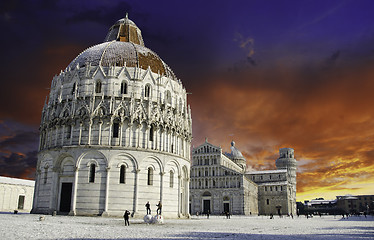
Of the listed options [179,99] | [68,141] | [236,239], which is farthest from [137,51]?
[236,239]

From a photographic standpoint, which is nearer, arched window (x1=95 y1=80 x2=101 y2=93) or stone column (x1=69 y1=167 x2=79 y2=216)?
stone column (x1=69 y1=167 x2=79 y2=216)

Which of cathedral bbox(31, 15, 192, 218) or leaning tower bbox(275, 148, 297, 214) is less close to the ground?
leaning tower bbox(275, 148, 297, 214)

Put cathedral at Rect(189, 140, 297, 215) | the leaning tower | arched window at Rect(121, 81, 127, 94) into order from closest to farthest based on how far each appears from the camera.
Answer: arched window at Rect(121, 81, 127, 94) < cathedral at Rect(189, 140, 297, 215) < the leaning tower

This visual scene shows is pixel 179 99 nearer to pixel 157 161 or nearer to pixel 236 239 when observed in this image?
pixel 157 161

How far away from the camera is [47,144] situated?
141 feet

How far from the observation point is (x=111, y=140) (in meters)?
39.9

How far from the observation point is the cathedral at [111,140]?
3891 centimetres

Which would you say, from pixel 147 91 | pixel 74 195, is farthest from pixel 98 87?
pixel 74 195

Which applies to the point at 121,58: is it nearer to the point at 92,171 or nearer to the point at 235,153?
the point at 92,171

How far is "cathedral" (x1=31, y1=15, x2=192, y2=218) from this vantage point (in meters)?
38.9

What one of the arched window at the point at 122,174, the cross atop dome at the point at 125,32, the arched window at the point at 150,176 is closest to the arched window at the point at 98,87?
the arched window at the point at 122,174

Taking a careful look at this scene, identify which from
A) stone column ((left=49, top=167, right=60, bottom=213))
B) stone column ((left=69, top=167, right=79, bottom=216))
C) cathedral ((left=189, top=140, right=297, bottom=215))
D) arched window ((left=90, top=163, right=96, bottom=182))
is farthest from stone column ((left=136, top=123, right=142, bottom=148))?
cathedral ((left=189, top=140, right=297, bottom=215))

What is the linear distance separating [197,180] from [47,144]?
67827mm

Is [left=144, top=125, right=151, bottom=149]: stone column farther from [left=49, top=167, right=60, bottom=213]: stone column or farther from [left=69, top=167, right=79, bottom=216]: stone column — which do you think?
[left=49, top=167, right=60, bottom=213]: stone column
